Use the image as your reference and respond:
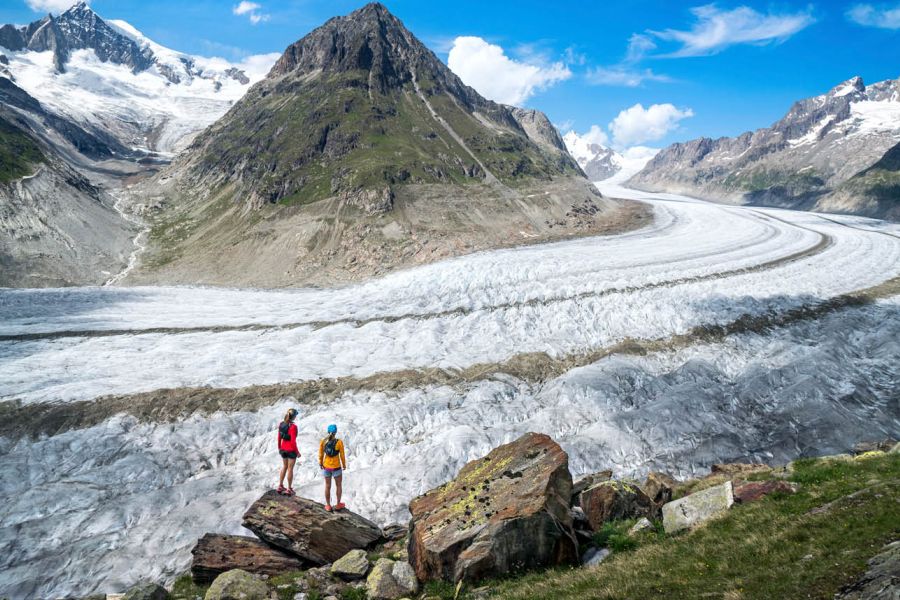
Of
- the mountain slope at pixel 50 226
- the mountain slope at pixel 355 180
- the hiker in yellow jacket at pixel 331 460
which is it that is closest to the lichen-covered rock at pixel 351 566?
the hiker in yellow jacket at pixel 331 460

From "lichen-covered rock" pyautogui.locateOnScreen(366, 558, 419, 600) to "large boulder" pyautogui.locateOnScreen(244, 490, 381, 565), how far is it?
2.08m

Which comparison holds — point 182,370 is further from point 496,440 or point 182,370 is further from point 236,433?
point 496,440

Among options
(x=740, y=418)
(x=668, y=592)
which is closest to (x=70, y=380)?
(x=668, y=592)

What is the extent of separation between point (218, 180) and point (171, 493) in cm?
Result: 11131

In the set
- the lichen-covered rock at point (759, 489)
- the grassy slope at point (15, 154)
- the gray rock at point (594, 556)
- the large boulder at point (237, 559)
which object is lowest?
the large boulder at point (237, 559)

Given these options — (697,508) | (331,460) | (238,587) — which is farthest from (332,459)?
(697,508)

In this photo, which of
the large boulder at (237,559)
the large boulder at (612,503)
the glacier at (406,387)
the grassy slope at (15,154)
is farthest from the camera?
the grassy slope at (15,154)

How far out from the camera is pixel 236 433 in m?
23.8

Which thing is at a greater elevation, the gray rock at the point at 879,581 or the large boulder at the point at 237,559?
the gray rock at the point at 879,581

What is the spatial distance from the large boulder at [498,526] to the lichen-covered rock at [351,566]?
1.37 metres

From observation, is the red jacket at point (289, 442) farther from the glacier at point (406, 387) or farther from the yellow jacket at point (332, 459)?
the glacier at point (406, 387)

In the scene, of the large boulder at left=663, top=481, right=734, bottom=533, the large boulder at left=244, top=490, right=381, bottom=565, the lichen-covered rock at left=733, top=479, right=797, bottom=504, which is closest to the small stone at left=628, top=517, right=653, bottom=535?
the large boulder at left=663, top=481, right=734, bottom=533

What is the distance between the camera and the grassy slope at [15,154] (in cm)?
8744

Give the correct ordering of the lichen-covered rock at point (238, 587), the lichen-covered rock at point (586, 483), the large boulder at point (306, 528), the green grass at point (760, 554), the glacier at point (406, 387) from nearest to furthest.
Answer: the green grass at point (760, 554) < the lichen-covered rock at point (238, 587) < the large boulder at point (306, 528) < the lichen-covered rock at point (586, 483) < the glacier at point (406, 387)
